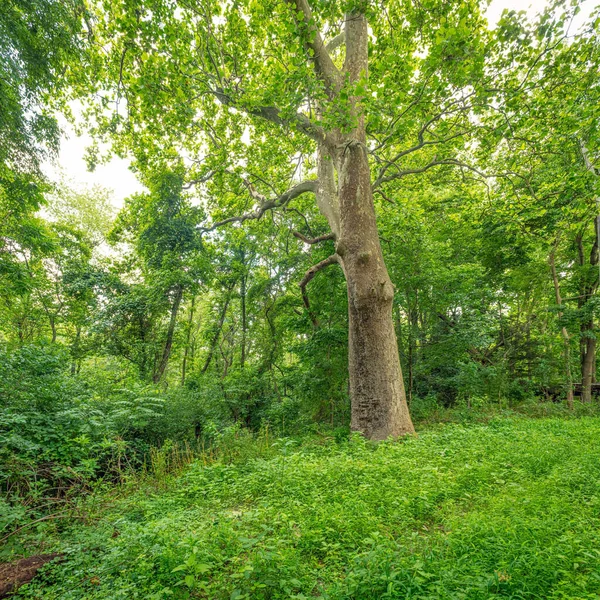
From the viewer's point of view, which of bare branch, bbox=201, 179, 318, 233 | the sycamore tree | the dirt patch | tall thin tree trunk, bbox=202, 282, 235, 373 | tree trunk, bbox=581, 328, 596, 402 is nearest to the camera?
the dirt patch

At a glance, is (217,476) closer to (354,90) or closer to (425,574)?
(425,574)

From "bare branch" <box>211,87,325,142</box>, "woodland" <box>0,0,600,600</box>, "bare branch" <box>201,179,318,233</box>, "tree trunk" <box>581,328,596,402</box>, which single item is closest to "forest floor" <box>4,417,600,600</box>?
"woodland" <box>0,0,600,600</box>

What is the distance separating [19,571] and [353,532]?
283cm

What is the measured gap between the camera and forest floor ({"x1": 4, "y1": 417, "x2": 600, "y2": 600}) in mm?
2041

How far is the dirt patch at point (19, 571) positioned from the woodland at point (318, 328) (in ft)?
0.09

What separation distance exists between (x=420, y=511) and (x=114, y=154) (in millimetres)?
10513

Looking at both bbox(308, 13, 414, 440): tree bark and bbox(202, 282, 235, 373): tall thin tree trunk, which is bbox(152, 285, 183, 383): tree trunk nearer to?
bbox(202, 282, 235, 373): tall thin tree trunk

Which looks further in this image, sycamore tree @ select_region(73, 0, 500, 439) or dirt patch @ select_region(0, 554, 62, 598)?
sycamore tree @ select_region(73, 0, 500, 439)

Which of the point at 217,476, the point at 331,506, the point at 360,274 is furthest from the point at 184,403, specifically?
the point at 331,506

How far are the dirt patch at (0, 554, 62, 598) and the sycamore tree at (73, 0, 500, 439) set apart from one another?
4.45m

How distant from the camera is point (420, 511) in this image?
119 inches

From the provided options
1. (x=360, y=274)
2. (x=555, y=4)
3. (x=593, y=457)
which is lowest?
(x=593, y=457)

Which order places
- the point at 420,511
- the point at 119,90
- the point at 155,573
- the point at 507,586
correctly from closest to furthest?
the point at 507,586
the point at 155,573
the point at 420,511
the point at 119,90

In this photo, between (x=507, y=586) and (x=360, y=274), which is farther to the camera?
(x=360, y=274)
